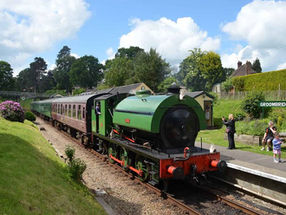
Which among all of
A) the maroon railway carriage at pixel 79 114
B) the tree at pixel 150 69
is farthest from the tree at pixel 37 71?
the maroon railway carriage at pixel 79 114

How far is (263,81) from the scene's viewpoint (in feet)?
95.2

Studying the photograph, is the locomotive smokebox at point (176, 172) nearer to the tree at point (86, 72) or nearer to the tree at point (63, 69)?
the tree at point (86, 72)

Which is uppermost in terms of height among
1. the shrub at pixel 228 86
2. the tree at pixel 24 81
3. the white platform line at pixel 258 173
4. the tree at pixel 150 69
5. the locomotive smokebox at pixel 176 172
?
the tree at pixel 24 81

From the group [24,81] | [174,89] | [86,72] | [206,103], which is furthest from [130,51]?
[174,89]

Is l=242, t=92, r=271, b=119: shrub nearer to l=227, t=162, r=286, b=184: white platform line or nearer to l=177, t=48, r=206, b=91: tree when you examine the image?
l=227, t=162, r=286, b=184: white platform line

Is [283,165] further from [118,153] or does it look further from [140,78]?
[140,78]

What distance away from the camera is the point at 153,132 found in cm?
694

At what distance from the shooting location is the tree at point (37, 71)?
101188 mm

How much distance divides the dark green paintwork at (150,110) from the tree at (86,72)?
7823 centimetres

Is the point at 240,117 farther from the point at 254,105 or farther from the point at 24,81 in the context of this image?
the point at 24,81

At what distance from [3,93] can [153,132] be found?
73.9m

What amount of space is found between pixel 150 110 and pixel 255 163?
→ 443 centimetres

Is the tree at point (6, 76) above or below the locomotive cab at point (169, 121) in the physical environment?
above

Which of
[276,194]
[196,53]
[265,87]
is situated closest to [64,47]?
[196,53]
